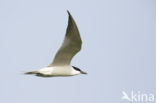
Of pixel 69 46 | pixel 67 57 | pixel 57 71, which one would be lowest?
pixel 57 71

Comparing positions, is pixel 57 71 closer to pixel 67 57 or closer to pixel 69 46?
pixel 67 57

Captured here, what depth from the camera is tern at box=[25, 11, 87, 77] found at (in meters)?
12.6

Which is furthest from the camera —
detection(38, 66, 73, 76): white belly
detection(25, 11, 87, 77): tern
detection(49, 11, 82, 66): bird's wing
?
detection(38, 66, 73, 76): white belly

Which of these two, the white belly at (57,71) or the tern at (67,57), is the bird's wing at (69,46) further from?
the white belly at (57,71)

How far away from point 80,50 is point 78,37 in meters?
0.59

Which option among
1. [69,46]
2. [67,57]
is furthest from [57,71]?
[69,46]

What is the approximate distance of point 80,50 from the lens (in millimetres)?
13164

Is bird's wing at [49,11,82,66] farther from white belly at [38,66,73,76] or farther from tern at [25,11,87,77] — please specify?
white belly at [38,66,73,76]

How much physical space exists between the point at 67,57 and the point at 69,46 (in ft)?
1.91

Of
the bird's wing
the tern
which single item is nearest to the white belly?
the tern

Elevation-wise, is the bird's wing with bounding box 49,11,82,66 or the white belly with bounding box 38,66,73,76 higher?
the bird's wing with bounding box 49,11,82,66

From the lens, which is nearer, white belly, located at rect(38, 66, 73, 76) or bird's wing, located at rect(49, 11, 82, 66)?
bird's wing, located at rect(49, 11, 82, 66)

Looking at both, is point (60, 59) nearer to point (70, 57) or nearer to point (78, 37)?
point (70, 57)

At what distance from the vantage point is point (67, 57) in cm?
1361
